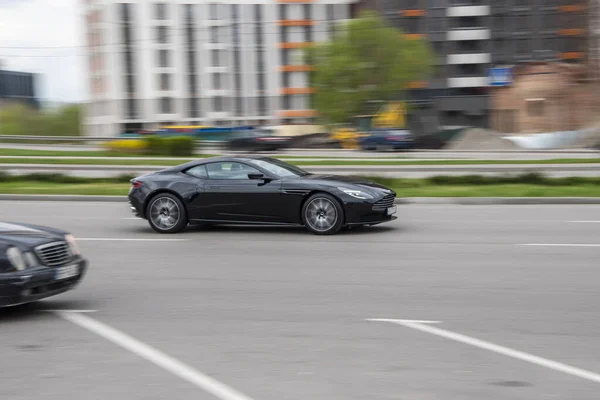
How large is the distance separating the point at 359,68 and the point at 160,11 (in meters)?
34.0

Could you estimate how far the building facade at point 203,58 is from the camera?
299 ft

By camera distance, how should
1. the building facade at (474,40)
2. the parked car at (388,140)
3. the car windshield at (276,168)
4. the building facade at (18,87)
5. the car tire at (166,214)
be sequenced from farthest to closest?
the building facade at (18,87) → the building facade at (474,40) → the parked car at (388,140) → the car tire at (166,214) → the car windshield at (276,168)

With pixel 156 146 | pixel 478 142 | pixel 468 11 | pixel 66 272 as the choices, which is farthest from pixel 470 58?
pixel 66 272

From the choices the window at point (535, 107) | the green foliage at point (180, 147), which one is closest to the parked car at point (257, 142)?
the green foliage at point (180, 147)

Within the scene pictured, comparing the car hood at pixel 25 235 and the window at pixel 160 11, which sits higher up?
the window at pixel 160 11

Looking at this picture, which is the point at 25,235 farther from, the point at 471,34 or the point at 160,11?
the point at 160,11

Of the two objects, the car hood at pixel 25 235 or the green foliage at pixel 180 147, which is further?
the green foliage at pixel 180 147

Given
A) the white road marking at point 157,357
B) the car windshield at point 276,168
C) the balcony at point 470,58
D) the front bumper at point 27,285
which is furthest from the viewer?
the balcony at point 470,58

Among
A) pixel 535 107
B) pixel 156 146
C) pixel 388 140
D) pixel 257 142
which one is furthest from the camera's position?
pixel 535 107

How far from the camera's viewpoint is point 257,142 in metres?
47.5

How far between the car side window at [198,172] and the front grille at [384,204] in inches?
114

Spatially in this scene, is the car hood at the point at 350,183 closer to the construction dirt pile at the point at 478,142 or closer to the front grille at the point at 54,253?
the front grille at the point at 54,253

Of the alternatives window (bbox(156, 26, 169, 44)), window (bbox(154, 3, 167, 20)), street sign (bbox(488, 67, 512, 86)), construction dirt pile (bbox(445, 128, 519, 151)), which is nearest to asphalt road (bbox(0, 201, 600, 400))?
construction dirt pile (bbox(445, 128, 519, 151))

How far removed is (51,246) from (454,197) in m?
11.8
